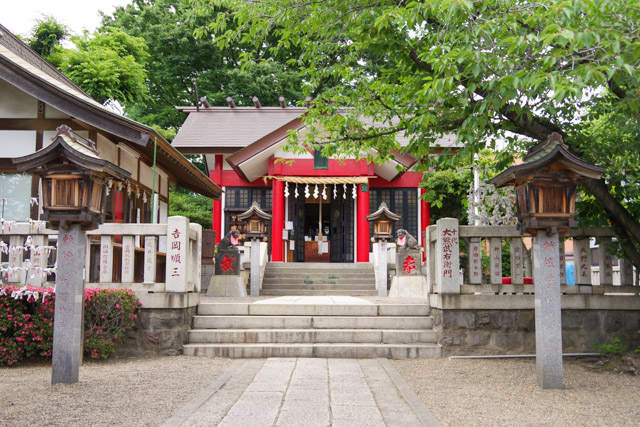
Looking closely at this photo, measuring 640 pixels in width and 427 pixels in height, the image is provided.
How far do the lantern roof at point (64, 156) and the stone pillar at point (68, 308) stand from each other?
745 millimetres

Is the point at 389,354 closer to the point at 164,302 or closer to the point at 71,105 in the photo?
the point at 164,302

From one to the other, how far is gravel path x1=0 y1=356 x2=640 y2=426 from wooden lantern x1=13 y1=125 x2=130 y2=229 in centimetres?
189

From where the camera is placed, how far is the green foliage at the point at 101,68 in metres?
18.9

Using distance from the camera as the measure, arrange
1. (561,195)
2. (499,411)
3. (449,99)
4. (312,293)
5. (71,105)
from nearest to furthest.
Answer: (499,411)
(561,195)
(449,99)
(71,105)
(312,293)

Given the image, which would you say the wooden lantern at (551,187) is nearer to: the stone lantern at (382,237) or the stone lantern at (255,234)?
the stone lantern at (382,237)

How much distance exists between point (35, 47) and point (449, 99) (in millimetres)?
20151

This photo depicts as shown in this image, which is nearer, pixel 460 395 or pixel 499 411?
pixel 499 411

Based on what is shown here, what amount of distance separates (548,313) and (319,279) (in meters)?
10.4

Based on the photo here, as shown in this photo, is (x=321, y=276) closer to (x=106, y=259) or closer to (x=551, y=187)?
(x=106, y=259)

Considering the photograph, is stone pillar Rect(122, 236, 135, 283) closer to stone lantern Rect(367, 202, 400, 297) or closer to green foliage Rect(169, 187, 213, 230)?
stone lantern Rect(367, 202, 400, 297)

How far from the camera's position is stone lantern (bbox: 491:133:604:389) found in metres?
6.01

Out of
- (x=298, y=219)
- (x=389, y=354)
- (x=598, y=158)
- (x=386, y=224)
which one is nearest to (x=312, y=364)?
(x=389, y=354)

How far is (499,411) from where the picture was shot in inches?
202

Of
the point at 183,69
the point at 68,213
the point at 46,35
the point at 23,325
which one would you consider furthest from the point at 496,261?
the point at 183,69
